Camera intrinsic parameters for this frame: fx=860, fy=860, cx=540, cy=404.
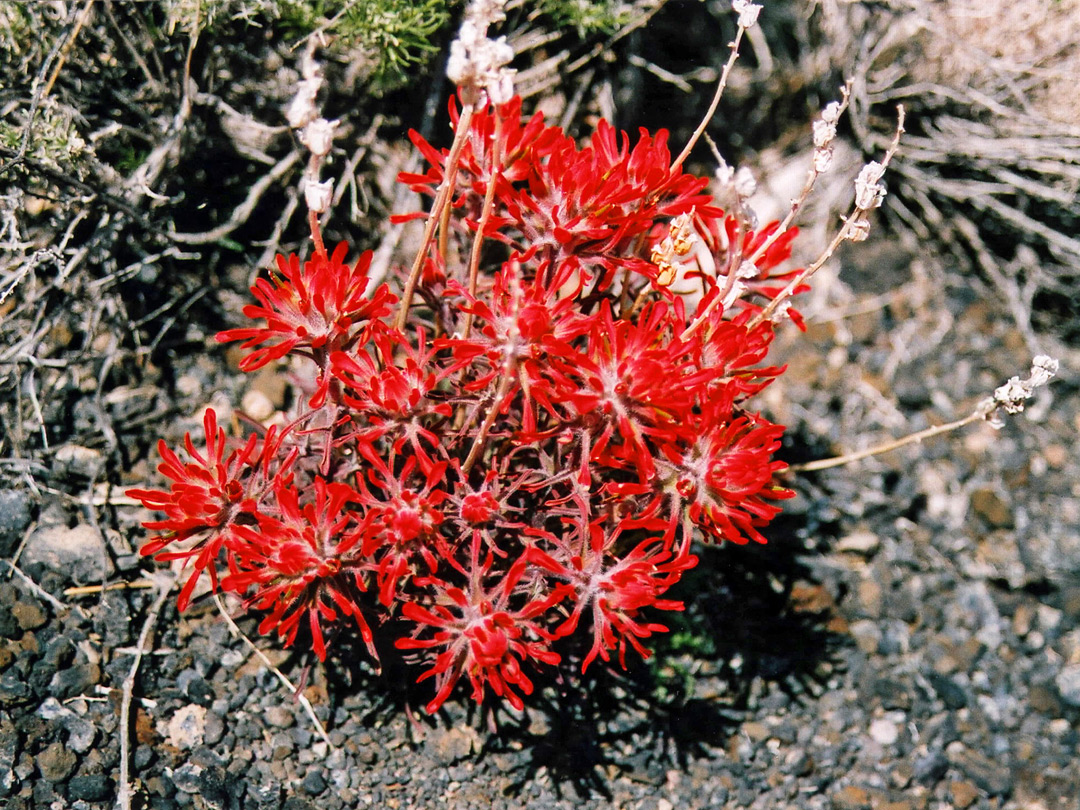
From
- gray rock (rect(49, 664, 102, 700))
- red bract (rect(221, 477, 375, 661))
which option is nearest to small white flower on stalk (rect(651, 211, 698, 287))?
red bract (rect(221, 477, 375, 661))

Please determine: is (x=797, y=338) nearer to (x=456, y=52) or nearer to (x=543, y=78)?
(x=543, y=78)

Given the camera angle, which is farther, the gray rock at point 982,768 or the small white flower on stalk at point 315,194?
the gray rock at point 982,768

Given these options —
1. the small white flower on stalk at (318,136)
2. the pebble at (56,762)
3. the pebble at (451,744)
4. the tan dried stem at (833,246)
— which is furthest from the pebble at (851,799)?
the small white flower on stalk at (318,136)

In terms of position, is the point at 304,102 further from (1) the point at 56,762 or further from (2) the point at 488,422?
(1) the point at 56,762

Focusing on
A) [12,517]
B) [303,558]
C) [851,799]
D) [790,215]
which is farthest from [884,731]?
[12,517]

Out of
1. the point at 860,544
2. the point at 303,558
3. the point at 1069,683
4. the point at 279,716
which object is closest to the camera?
the point at 303,558

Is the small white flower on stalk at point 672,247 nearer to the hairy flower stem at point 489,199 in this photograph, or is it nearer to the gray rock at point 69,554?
the hairy flower stem at point 489,199
